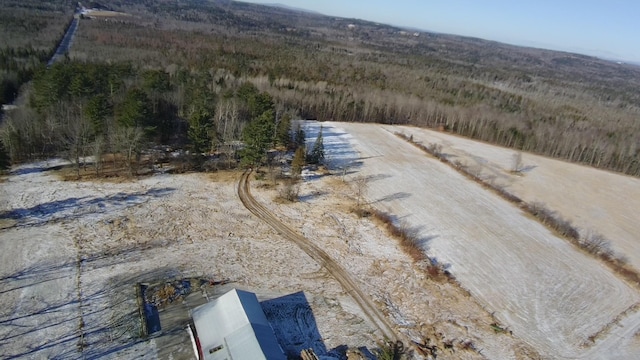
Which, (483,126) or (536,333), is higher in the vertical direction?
(483,126)

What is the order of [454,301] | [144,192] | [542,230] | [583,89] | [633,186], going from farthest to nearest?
[583,89]
[633,186]
[542,230]
[144,192]
[454,301]

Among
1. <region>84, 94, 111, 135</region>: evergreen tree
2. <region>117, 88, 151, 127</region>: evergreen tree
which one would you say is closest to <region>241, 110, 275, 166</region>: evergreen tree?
<region>117, 88, 151, 127</region>: evergreen tree

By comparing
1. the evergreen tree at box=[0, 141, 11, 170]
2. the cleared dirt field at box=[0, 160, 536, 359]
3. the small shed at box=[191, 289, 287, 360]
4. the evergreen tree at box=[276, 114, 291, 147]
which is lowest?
the cleared dirt field at box=[0, 160, 536, 359]

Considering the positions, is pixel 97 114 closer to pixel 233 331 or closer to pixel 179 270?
pixel 179 270

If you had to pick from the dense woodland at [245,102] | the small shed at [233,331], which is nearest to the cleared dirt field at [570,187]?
the dense woodland at [245,102]

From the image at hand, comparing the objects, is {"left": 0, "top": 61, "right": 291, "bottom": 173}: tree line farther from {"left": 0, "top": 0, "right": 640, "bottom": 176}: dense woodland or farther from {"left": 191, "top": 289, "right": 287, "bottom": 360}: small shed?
{"left": 191, "top": 289, "right": 287, "bottom": 360}: small shed

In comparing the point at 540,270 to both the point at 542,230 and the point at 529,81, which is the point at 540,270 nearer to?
the point at 542,230

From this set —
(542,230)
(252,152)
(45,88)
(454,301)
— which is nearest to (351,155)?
(252,152)
